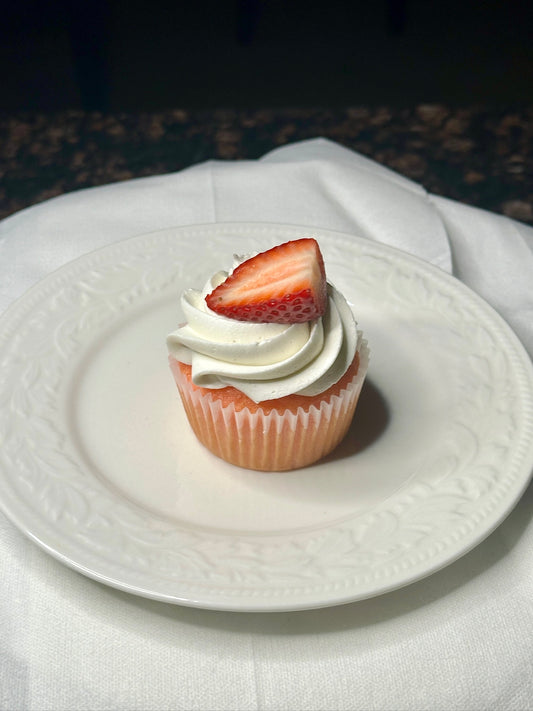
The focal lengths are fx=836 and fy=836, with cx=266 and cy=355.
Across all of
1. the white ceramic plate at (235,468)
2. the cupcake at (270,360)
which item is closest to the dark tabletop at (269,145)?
the white ceramic plate at (235,468)

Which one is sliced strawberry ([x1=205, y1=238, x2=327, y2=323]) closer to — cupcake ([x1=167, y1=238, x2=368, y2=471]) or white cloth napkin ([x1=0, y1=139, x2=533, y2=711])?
cupcake ([x1=167, y1=238, x2=368, y2=471])

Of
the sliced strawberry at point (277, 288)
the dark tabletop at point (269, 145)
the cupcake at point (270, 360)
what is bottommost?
the dark tabletop at point (269, 145)

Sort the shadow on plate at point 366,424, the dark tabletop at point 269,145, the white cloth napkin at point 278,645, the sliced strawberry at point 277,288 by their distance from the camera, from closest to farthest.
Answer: the white cloth napkin at point 278,645, the sliced strawberry at point 277,288, the shadow on plate at point 366,424, the dark tabletop at point 269,145

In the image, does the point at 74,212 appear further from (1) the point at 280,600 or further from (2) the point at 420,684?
(2) the point at 420,684

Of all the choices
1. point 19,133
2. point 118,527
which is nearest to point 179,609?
point 118,527

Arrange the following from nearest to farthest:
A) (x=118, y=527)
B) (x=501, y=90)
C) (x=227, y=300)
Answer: (x=118, y=527)
(x=227, y=300)
(x=501, y=90)

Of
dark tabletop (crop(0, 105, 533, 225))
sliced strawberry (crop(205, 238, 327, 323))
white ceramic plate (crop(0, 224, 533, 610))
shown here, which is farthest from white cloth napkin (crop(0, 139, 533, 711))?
dark tabletop (crop(0, 105, 533, 225))

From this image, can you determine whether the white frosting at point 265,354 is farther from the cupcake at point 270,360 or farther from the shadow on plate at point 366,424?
the shadow on plate at point 366,424
